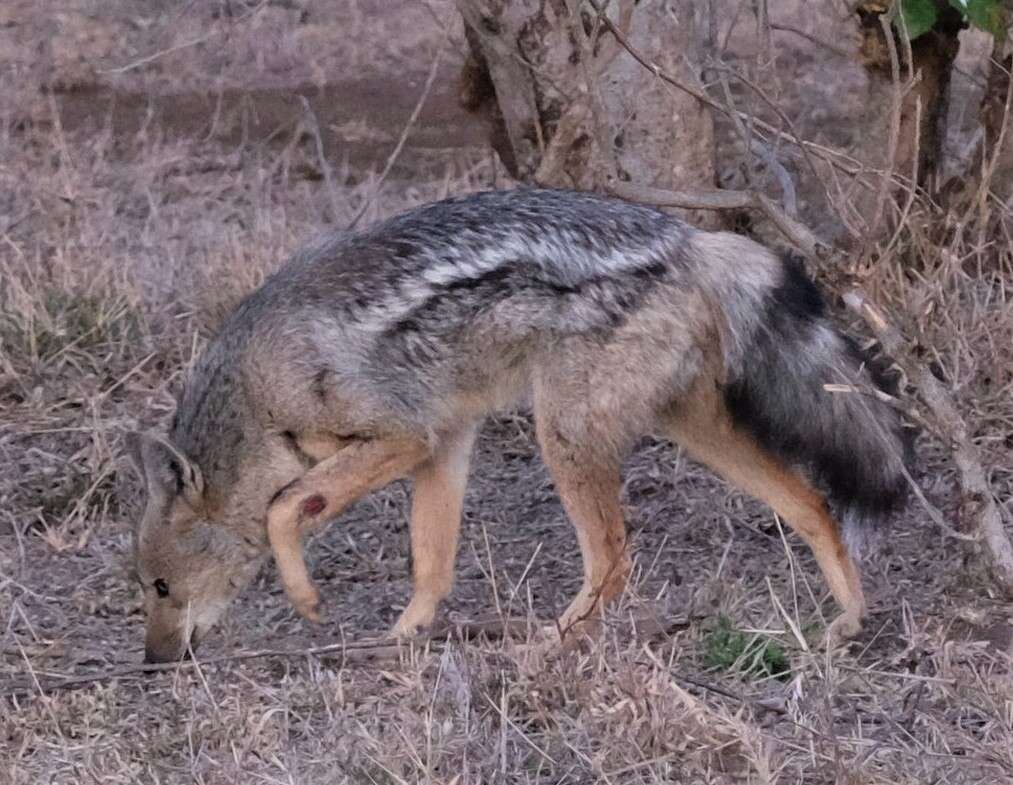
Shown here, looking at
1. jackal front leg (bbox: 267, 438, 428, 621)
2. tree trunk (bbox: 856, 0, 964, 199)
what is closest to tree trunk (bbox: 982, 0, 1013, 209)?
tree trunk (bbox: 856, 0, 964, 199)

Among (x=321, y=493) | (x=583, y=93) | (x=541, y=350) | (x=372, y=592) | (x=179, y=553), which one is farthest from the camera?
(x=583, y=93)

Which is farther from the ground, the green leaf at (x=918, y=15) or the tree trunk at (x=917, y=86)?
the green leaf at (x=918, y=15)

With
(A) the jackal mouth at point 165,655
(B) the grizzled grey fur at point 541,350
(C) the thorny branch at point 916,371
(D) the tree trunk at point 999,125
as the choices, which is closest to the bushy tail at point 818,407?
(B) the grizzled grey fur at point 541,350

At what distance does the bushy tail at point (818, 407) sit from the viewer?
543 centimetres

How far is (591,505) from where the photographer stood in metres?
5.46

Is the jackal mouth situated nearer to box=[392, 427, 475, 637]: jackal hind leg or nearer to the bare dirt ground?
the bare dirt ground

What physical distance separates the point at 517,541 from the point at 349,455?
1.09 meters

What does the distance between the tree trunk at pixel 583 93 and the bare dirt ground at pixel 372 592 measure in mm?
952

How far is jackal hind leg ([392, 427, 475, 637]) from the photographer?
588cm

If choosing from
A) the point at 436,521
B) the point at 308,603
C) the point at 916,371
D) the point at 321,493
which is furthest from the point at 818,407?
the point at 308,603

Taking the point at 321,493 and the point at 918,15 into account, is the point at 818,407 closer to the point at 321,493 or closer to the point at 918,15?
the point at 321,493

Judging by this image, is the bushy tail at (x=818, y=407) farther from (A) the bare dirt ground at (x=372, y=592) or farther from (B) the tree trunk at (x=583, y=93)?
(B) the tree trunk at (x=583, y=93)

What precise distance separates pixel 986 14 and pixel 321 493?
8.23ft

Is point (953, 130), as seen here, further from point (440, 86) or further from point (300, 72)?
point (300, 72)
